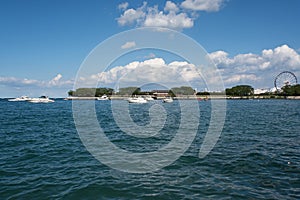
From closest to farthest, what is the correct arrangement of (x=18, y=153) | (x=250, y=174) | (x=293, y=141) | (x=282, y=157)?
(x=250, y=174)
(x=282, y=157)
(x=18, y=153)
(x=293, y=141)

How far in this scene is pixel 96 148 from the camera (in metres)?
20.9

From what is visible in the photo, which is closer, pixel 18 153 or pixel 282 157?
pixel 282 157

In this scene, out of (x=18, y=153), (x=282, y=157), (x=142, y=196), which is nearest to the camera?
(x=142, y=196)

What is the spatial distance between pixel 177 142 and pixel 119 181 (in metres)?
11.7

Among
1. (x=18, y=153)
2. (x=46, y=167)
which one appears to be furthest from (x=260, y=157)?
(x=18, y=153)

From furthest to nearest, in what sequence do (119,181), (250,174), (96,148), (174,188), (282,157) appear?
(96,148) < (282,157) < (250,174) < (119,181) < (174,188)

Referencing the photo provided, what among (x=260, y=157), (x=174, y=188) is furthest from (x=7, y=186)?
(x=260, y=157)

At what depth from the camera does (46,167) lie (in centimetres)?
1544

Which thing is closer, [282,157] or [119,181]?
[119,181]

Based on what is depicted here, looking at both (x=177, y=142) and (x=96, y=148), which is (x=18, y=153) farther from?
(x=177, y=142)

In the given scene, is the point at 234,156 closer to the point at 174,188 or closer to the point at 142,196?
the point at 174,188

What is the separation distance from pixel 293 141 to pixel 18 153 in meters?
23.2

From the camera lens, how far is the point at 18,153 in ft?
62.8

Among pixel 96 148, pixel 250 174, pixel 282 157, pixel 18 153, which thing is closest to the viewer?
pixel 250 174
